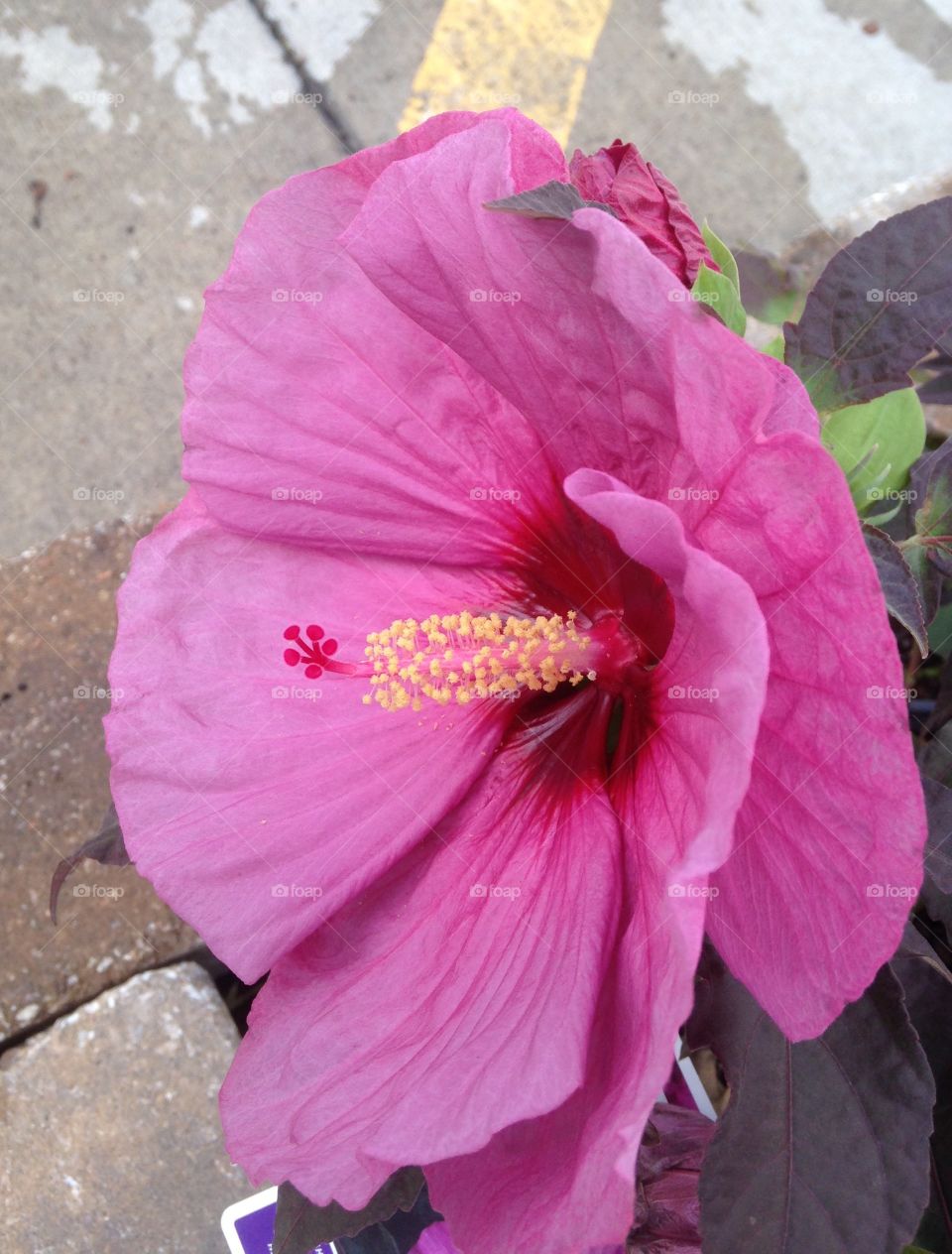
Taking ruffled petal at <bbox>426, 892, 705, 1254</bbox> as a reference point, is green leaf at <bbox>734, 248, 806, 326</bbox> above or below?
above

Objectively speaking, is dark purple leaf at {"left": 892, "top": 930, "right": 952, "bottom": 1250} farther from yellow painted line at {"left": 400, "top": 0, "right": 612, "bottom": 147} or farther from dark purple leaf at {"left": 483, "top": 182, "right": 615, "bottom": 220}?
yellow painted line at {"left": 400, "top": 0, "right": 612, "bottom": 147}

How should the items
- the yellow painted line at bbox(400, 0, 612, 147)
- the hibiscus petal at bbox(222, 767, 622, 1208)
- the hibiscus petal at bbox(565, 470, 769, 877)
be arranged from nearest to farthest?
the hibiscus petal at bbox(565, 470, 769, 877)
the hibiscus petal at bbox(222, 767, 622, 1208)
the yellow painted line at bbox(400, 0, 612, 147)

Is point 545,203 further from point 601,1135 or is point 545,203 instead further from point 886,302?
point 601,1135

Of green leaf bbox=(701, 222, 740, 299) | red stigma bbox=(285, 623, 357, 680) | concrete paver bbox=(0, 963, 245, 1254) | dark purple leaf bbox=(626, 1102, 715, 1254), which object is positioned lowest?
concrete paver bbox=(0, 963, 245, 1254)

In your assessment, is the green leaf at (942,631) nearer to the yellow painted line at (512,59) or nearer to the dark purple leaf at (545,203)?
the dark purple leaf at (545,203)

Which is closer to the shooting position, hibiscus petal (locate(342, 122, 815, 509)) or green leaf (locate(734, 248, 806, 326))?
hibiscus petal (locate(342, 122, 815, 509))

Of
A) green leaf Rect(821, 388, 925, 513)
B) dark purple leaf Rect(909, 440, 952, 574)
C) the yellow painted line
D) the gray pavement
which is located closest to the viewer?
dark purple leaf Rect(909, 440, 952, 574)

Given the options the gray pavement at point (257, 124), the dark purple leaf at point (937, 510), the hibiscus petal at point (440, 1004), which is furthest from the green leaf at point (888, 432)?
the gray pavement at point (257, 124)

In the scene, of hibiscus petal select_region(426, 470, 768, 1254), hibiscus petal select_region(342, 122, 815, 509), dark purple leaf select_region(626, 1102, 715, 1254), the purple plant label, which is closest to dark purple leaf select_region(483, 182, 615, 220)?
hibiscus petal select_region(342, 122, 815, 509)
